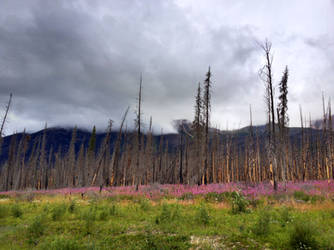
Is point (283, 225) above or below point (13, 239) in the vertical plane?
above

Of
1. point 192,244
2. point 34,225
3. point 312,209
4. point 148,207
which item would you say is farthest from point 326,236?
point 34,225

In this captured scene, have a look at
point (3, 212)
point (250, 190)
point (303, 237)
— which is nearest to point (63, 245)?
point (303, 237)

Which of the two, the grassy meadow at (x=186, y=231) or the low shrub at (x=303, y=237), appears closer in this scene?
the low shrub at (x=303, y=237)

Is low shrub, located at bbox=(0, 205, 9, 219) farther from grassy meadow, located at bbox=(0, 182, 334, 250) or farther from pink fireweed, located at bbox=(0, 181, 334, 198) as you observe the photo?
pink fireweed, located at bbox=(0, 181, 334, 198)

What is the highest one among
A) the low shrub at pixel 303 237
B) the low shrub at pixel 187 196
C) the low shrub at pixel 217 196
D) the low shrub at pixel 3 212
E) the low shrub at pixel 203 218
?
the low shrub at pixel 303 237

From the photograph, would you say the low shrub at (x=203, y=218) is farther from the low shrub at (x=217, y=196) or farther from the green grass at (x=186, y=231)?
the low shrub at (x=217, y=196)

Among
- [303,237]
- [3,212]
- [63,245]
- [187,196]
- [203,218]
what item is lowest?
[3,212]

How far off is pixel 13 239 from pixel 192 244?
6.66 m

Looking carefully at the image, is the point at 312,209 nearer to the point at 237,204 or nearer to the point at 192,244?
the point at 237,204

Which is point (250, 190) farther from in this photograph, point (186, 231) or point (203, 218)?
point (186, 231)

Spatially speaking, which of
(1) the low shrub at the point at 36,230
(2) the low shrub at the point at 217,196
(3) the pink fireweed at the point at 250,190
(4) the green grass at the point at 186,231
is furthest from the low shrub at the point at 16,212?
(2) the low shrub at the point at 217,196

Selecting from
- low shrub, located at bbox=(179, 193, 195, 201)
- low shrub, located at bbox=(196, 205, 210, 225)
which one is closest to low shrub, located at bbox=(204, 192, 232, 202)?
low shrub, located at bbox=(179, 193, 195, 201)

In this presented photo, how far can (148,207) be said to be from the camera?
40.5 ft

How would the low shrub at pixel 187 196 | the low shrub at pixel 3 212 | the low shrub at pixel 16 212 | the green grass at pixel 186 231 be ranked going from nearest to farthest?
the green grass at pixel 186 231, the low shrub at pixel 16 212, the low shrub at pixel 3 212, the low shrub at pixel 187 196
